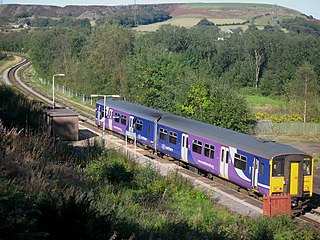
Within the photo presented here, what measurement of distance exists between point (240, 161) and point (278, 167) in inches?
84.7

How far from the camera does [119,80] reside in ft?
181

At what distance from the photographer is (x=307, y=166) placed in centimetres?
2053

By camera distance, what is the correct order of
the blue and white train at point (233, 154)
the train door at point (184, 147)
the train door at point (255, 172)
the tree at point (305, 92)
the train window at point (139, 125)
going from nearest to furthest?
the blue and white train at point (233, 154), the train door at point (255, 172), the train door at point (184, 147), the train window at point (139, 125), the tree at point (305, 92)

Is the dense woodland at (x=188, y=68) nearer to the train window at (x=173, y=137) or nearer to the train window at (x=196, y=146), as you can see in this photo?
the train window at (x=173, y=137)

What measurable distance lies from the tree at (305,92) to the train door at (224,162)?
31629mm

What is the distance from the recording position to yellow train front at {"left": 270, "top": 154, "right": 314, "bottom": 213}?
20.0 meters

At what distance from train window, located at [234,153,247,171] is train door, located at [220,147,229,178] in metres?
0.70

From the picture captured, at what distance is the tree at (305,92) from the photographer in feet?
176

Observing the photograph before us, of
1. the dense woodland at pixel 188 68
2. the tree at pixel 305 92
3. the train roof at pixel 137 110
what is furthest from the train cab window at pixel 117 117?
the tree at pixel 305 92

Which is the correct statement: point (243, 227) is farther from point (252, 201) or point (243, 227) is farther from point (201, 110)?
point (201, 110)

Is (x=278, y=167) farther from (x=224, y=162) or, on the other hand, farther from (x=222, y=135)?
(x=222, y=135)

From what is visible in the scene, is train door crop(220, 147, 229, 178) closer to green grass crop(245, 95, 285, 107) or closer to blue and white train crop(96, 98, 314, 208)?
blue and white train crop(96, 98, 314, 208)

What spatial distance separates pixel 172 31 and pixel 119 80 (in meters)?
50.5

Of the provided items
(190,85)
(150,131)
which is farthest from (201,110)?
(150,131)
